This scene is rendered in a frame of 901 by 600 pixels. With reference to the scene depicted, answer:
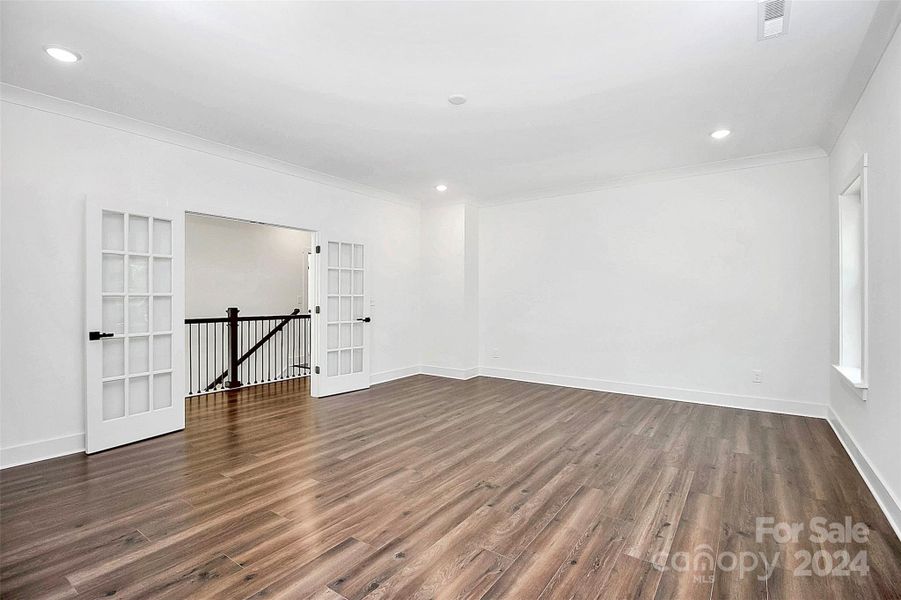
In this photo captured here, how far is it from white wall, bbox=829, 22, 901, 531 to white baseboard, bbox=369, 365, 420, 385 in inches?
203

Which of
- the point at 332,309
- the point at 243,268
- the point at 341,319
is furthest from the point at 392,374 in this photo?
the point at 243,268

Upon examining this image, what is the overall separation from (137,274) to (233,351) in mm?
2566

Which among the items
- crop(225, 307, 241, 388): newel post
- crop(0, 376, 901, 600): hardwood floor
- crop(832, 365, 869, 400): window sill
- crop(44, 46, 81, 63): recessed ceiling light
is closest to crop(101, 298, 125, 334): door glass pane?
crop(0, 376, 901, 600): hardwood floor

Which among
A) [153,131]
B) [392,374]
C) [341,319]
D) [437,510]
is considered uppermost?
[153,131]

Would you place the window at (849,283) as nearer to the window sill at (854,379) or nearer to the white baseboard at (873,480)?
the window sill at (854,379)

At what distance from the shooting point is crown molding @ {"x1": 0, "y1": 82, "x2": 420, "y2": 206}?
334 centimetres

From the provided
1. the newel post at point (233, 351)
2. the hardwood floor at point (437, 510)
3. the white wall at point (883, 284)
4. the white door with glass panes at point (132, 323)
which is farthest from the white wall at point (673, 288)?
the white door with glass panes at point (132, 323)

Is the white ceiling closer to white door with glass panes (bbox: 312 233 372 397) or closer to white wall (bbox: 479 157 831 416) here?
white wall (bbox: 479 157 831 416)

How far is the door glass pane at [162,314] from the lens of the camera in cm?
405

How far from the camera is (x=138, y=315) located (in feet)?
12.9

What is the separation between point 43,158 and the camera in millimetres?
3447

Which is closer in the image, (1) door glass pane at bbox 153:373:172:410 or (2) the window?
(2) the window

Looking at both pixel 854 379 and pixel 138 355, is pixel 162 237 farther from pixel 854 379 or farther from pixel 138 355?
pixel 854 379

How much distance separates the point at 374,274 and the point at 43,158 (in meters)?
3.74
